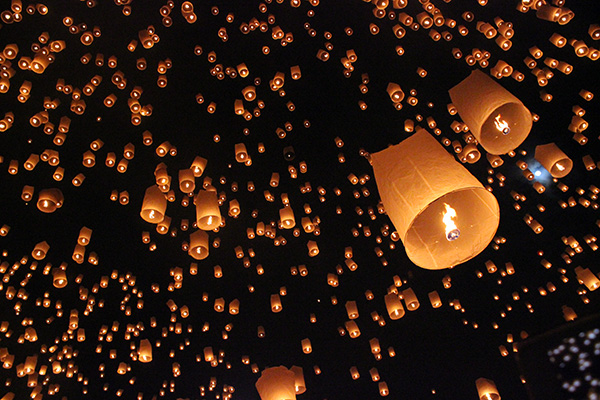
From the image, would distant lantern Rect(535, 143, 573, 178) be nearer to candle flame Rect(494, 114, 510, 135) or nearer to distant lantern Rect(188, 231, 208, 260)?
candle flame Rect(494, 114, 510, 135)

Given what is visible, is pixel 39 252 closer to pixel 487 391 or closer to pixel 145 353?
pixel 145 353

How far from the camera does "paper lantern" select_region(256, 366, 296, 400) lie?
3.69m

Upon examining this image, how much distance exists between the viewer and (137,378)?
6473mm

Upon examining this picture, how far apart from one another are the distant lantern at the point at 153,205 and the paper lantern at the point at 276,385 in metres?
1.80

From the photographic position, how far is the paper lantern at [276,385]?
3.69 metres

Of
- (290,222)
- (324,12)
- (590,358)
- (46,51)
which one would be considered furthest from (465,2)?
(46,51)

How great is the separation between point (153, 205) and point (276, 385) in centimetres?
199

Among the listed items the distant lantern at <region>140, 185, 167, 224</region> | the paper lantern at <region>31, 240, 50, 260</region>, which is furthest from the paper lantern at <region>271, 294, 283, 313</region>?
the paper lantern at <region>31, 240, 50, 260</region>

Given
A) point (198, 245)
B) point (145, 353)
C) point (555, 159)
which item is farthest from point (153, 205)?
point (555, 159)

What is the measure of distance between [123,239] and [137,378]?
8.32 ft

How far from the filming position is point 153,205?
137 inches

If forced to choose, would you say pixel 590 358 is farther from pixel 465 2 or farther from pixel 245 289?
pixel 245 289

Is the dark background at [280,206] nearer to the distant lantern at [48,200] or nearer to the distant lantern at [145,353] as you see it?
the distant lantern at [145,353]

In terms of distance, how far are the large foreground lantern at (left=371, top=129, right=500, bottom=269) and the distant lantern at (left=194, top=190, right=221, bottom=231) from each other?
1.74m
